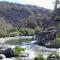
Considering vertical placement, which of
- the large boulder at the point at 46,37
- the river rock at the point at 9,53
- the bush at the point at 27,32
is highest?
the river rock at the point at 9,53

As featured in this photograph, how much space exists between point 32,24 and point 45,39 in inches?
949

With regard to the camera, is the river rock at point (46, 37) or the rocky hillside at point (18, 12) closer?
the river rock at point (46, 37)

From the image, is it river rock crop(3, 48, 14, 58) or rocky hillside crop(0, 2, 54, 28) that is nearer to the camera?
river rock crop(3, 48, 14, 58)

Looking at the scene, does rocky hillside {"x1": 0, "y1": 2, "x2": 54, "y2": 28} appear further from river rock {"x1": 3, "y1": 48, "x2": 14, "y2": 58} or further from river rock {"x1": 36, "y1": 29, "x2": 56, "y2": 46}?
river rock {"x1": 3, "y1": 48, "x2": 14, "y2": 58}

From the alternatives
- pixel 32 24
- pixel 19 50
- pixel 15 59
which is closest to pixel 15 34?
pixel 32 24

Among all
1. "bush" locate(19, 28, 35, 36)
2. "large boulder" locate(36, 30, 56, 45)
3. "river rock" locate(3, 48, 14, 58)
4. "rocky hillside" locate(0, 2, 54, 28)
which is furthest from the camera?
"rocky hillside" locate(0, 2, 54, 28)

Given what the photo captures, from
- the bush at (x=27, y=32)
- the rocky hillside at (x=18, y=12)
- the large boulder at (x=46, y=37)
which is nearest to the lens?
the large boulder at (x=46, y=37)

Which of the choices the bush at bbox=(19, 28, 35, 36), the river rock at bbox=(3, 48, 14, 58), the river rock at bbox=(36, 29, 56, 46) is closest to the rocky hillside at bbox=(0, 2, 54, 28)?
the bush at bbox=(19, 28, 35, 36)

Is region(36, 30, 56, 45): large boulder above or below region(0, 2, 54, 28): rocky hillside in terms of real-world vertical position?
above

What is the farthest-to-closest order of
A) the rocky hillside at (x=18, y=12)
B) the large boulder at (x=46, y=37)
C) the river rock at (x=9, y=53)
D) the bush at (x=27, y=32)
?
1. the rocky hillside at (x=18, y=12)
2. the bush at (x=27, y=32)
3. the large boulder at (x=46, y=37)
4. the river rock at (x=9, y=53)

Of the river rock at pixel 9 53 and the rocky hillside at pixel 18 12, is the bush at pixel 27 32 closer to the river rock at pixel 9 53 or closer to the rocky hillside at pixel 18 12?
the rocky hillside at pixel 18 12

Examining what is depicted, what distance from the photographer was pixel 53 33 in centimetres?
3612

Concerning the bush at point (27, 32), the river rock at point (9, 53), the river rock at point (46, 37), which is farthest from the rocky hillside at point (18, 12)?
the river rock at point (9, 53)

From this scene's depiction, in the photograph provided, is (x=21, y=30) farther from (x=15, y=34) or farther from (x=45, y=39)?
(x=45, y=39)
